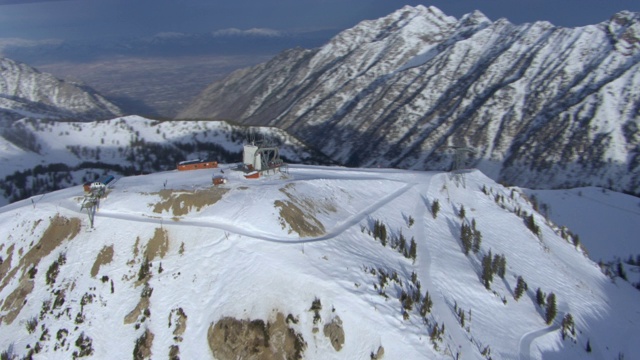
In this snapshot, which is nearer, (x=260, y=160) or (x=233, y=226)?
(x=233, y=226)

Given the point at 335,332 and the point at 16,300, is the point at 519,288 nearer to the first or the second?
the point at 335,332

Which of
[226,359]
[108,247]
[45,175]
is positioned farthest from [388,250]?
[45,175]

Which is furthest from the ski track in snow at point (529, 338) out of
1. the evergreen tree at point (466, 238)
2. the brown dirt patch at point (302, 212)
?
the brown dirt patch at point (302, 212)

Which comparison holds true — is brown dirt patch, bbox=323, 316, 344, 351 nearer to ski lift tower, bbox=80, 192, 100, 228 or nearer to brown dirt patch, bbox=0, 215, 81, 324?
ski lift tower, bbox=80, 192, 100, 228

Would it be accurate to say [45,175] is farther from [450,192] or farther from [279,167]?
[450,192]

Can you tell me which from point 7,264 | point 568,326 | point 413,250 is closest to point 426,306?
point 413,250

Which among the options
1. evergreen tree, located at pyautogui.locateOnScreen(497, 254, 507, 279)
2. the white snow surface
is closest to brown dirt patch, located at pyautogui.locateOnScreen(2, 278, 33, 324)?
evergreen tree, located at pyautogui.locateOnScreen(497, 254, 507, 279)
